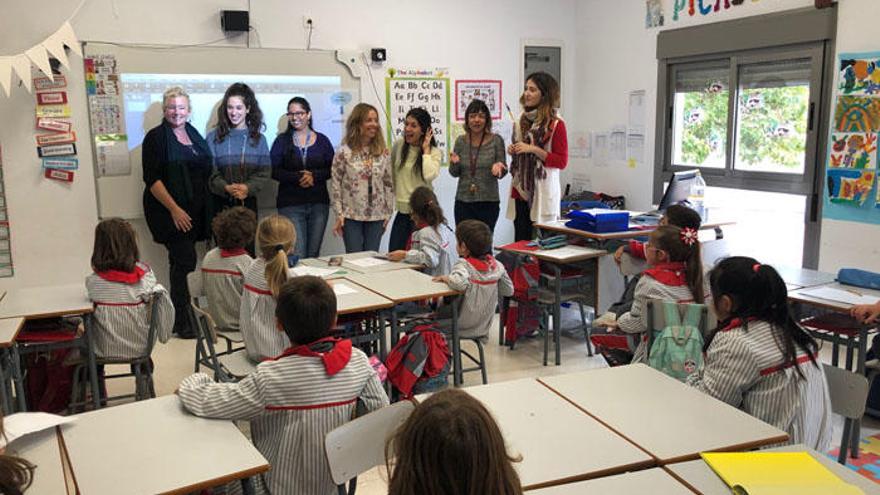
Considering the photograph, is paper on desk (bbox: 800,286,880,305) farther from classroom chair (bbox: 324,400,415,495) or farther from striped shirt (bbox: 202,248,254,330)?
striped shirt (bbox: 202,248,254,330)

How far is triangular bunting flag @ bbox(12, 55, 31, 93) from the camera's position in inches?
189

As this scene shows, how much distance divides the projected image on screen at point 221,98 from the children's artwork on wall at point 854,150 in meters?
3.64

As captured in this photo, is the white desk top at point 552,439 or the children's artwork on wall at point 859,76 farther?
the children's artwork on wall at point 859,76

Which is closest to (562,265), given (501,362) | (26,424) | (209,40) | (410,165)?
(501,362)

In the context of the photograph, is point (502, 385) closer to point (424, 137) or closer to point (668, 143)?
point (424, 137)

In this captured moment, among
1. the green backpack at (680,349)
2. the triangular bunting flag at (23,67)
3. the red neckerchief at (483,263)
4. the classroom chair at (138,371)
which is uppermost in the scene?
the triangular bunting flag at (23,67)

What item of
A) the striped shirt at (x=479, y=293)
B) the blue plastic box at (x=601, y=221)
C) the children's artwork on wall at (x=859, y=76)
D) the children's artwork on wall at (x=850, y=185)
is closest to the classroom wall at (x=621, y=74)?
the children's artwork on wall at (x=850, y=185)

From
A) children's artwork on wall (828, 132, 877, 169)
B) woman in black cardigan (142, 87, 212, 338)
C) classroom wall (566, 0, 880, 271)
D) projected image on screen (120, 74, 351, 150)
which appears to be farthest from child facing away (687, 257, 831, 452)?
projected image on screen (120, 74, 351, 150)

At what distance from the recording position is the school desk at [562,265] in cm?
462

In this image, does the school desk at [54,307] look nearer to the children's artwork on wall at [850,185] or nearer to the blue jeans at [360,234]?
the blue jeans at [360,234]

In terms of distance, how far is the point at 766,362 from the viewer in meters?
2.24

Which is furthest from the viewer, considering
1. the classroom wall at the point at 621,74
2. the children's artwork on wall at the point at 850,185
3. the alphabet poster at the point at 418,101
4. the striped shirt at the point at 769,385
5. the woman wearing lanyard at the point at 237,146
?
the alphabet poster at the point at 418,101

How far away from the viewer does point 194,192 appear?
534cm

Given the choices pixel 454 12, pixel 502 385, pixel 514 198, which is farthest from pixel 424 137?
pixel 502 385
